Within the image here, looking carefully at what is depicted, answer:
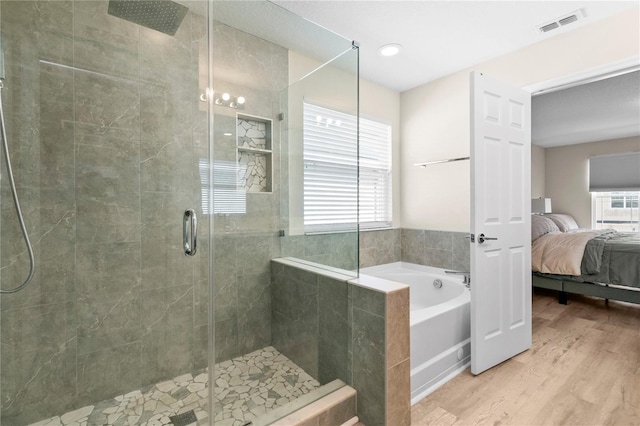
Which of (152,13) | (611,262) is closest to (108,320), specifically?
(152,13)

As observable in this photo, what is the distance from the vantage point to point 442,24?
2.21 metres

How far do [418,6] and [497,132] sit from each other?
3.32ft

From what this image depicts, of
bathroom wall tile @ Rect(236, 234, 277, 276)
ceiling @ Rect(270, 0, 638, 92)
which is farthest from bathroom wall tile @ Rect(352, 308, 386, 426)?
ceiling @ Rect(270, 0, 638, 92)

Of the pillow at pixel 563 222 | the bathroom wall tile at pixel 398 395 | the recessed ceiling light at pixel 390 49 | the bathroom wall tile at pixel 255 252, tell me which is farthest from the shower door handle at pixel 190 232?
the pillow at pixel 563 222

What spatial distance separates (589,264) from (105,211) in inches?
174

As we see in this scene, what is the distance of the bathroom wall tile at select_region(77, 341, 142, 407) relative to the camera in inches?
65.8

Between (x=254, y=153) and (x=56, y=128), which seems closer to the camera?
(x=56, y=128)

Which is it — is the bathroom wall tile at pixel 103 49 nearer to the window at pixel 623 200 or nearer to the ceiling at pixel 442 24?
the ceiling at pixel 442 24

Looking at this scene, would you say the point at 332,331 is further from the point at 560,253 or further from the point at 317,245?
the point at 560,253

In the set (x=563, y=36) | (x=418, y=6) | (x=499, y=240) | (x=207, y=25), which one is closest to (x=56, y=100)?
(x=207, y=25)

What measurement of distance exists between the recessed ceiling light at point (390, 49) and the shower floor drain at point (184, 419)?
2.84m

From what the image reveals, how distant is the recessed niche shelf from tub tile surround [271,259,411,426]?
0.55 meters

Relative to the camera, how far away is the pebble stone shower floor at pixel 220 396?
1559 millimetres

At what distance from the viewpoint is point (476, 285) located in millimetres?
2037
